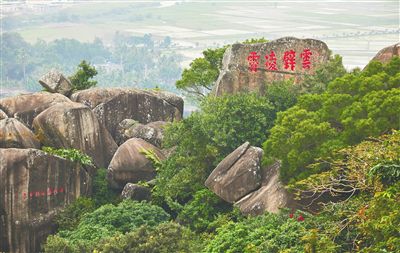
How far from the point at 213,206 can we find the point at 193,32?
12267 cm

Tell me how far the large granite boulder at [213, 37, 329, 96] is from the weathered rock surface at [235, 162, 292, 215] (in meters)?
4.97

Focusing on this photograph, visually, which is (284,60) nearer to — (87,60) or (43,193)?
(43,193)

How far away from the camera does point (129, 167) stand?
851 inches

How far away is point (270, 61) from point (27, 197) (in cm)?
707

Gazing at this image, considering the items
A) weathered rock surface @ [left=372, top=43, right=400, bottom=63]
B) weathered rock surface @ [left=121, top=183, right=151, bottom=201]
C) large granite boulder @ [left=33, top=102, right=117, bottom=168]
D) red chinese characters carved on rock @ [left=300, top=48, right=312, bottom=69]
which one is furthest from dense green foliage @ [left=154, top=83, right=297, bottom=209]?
large granite boulder @ [left=33, top=102, right=117, bottom=168]

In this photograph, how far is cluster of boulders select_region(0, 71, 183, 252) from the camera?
19484 mm

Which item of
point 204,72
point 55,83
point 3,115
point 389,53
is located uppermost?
point 389,53

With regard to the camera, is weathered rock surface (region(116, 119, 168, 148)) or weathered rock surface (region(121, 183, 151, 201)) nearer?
weathered rock surface (region(121, 183, 151, 201))

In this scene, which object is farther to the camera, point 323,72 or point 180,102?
point 180,102

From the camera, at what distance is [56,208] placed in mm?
19953

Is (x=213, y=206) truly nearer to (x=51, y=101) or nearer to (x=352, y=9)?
(x=51, y=101)

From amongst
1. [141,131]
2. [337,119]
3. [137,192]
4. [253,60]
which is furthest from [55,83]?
[337,119]

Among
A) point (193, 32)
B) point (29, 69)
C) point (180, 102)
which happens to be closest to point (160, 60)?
point (29, 69)

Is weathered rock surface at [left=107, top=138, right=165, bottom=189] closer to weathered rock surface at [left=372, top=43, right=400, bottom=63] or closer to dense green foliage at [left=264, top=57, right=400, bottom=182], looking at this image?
dense green foliage at [left=264, top=57, right=400, bottom=182]
